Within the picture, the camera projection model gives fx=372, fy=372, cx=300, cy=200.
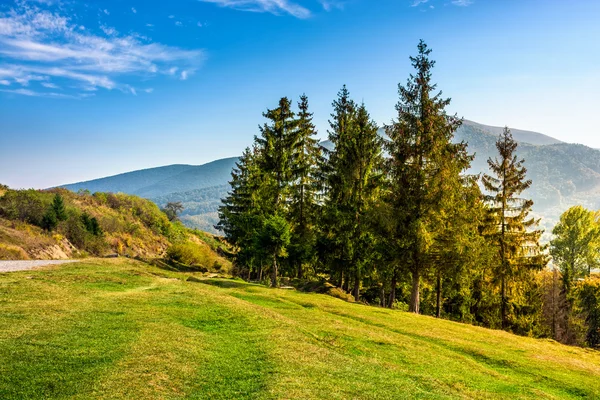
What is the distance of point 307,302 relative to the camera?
24.1 meters

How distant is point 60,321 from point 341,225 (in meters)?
23.0

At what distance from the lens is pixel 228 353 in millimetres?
11844

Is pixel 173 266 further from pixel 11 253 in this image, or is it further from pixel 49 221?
pixel 49 221

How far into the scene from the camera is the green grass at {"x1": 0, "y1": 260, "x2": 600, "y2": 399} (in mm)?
9148

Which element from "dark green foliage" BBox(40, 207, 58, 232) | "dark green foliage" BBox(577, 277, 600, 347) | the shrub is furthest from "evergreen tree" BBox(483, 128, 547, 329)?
"dark green foliage" BBox(40, 207, 58, 232)

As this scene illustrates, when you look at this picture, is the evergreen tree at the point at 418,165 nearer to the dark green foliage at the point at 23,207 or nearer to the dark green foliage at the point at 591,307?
the dark green foliage at the point at 591,307

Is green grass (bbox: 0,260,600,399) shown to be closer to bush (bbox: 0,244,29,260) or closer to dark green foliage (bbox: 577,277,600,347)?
bush (bbox: 0,244,29,260)

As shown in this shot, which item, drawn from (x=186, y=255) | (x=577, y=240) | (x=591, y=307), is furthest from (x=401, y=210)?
(x=577, y=240)

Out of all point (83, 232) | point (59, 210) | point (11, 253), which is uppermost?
point (59, 210)

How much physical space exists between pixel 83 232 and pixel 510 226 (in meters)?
50.2

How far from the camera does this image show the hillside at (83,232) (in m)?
38.7

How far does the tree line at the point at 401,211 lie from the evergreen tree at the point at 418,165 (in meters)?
0.08

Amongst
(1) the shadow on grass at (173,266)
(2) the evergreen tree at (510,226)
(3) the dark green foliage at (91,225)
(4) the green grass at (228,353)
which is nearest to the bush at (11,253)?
(1) the shadow on grass at (173,266)

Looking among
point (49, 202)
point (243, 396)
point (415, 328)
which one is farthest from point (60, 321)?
point (49, 202)
